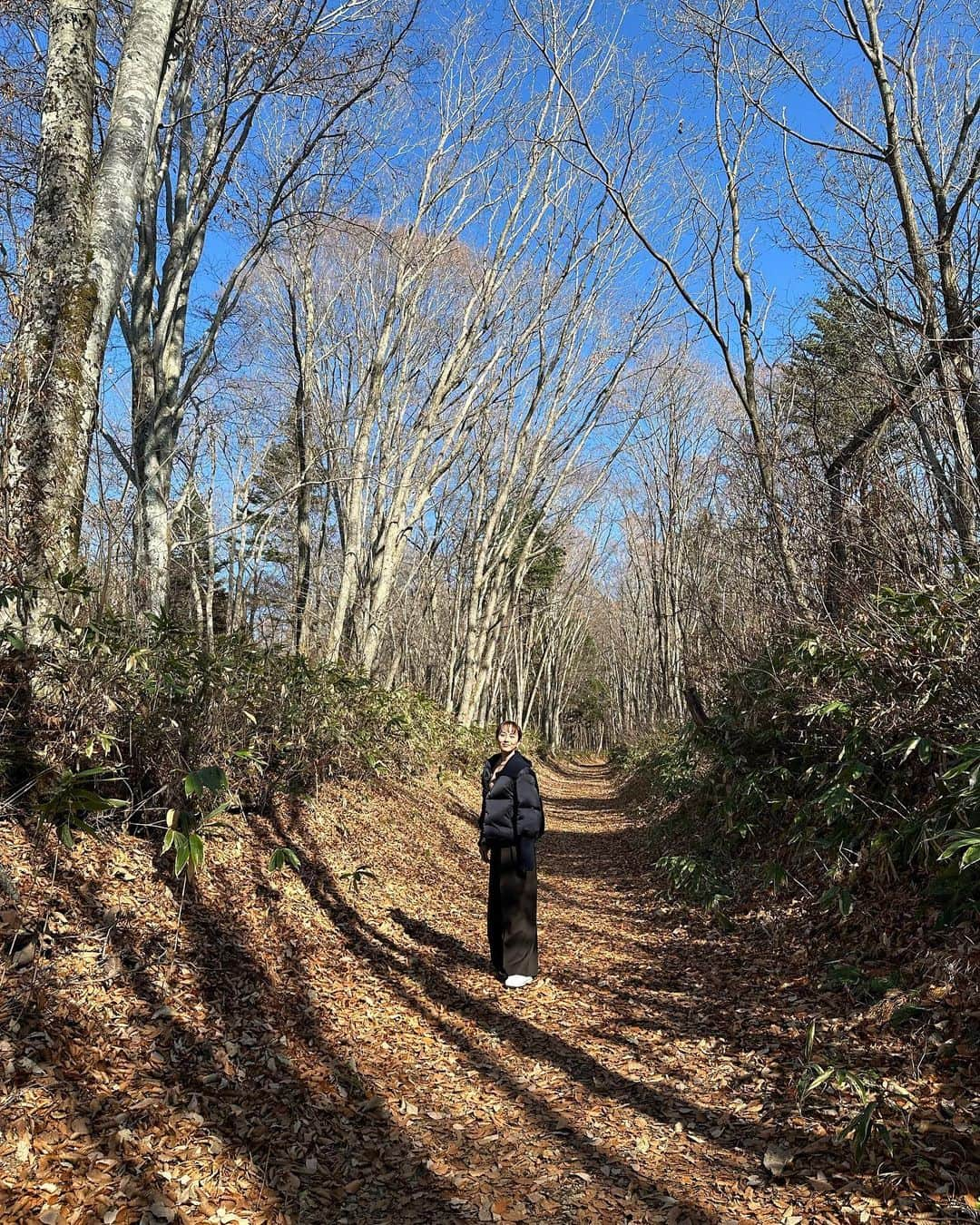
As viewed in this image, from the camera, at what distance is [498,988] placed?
4746 mm

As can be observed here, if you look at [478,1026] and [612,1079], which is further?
[478,1026]

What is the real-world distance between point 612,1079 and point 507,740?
2141mm

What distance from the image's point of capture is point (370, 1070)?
3.54 m

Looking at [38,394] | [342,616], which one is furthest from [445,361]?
[38,394]

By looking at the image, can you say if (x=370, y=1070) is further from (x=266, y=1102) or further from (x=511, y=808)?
(x=511, y=808)

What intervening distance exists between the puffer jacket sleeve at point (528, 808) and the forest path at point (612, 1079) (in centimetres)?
104

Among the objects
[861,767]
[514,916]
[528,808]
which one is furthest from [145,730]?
[861,767]

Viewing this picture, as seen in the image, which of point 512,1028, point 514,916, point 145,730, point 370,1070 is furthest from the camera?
point 514,916

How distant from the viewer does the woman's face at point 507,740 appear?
5.09 m

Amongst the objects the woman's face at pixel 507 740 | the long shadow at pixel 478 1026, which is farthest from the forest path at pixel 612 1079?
the woman's face at pixel 507 740

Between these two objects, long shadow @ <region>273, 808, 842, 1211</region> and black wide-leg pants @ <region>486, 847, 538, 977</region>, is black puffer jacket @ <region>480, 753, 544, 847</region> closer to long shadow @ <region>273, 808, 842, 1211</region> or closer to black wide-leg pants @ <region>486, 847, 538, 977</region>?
black wide-leg pants @ <region>486, 847, 538, 977</region>

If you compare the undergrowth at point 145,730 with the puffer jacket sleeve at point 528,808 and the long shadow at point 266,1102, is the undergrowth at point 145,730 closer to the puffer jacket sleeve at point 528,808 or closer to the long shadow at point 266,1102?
the long shadow at point 266,1102

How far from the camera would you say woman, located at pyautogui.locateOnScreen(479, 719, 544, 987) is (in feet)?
15.8

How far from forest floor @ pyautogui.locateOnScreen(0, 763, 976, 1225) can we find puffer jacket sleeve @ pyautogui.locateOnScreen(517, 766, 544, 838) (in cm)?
104
